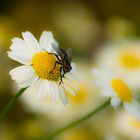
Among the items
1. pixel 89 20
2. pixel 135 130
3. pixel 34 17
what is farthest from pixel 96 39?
pixel 135 130

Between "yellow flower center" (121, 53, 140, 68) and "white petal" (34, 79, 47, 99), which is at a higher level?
"white petal" (34, 79, 47, 99)

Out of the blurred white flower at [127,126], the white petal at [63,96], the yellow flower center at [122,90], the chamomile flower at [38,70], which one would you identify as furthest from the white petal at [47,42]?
the blurred white flower at [127,126]

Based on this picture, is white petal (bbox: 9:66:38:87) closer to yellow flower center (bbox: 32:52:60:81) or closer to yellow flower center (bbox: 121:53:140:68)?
yellow flower center (bbox: 32:52:60:81)

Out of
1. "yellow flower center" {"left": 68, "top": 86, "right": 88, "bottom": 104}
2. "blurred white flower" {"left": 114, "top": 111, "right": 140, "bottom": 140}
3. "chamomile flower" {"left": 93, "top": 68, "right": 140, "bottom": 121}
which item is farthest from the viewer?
"yellow flower center" {"left": 68, "top": 86, "right": 88, "bottom": 104}

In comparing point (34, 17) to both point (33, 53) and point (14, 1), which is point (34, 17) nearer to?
point (14, 1)

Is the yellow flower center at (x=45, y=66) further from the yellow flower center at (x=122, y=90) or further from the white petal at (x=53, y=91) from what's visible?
the yellow flower center at (x=122, y=90)

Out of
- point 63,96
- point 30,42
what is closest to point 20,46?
point 30,42

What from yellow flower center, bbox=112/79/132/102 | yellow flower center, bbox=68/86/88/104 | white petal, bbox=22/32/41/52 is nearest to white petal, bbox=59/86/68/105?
white petal, bbox=22/32/41/52
